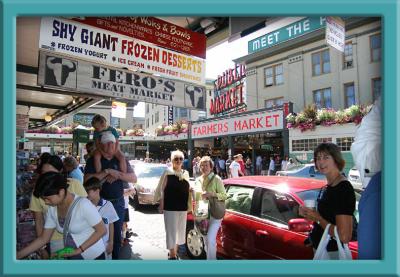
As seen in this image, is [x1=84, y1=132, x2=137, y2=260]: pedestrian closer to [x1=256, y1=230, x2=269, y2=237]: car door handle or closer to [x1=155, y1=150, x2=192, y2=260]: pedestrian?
[x1=155, y1=150, x2=192, y2=260]: pedestrian

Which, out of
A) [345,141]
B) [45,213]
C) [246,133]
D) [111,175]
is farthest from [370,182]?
[246,133]

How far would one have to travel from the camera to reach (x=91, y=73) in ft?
13.7

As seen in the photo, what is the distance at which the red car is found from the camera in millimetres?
4234

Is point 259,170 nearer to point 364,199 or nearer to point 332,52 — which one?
point 332,52

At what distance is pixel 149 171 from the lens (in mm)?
12742

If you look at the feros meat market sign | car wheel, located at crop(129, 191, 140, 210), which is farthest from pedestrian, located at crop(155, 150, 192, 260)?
the feros meat market sign

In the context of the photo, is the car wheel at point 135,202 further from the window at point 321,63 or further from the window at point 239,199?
the window at point 321,63

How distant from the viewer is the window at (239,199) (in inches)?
207

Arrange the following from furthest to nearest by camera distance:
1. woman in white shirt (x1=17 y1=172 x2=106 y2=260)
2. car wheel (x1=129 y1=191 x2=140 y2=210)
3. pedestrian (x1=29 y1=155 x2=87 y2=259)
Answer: car wheel (x1=129 y1=191 x2=140 y2=210)
pedestrian (x1=29 y1=155 x2=87 y2=259)
woman in white shirt (x1=17 y1=172 x2=106 y2=260)

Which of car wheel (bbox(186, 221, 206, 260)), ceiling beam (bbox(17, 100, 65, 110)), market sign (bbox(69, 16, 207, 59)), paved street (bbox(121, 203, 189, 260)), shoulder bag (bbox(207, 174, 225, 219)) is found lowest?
paved street (bbox(121, 203, 189, 260))

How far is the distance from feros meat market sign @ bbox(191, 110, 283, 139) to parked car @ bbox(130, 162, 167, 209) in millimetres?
12175

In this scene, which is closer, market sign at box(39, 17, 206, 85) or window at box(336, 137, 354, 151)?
market sign at box(39, 17, 206, 85)

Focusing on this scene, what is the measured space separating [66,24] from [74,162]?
281 cm
